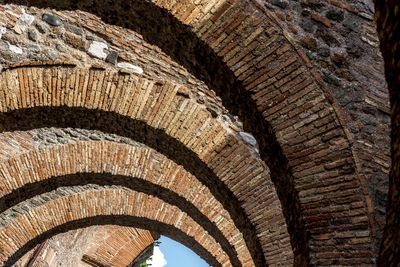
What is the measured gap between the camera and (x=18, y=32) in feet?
16.2

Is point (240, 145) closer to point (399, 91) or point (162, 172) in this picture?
point (162, 172)

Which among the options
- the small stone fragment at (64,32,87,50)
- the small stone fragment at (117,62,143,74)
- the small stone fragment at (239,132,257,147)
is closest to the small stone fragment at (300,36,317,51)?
the small stone fragment at (239,132,257,147)

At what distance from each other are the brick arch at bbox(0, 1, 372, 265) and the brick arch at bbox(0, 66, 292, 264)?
1.12 m

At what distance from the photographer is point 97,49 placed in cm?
503

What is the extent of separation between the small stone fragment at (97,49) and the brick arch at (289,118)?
1376 millimetres

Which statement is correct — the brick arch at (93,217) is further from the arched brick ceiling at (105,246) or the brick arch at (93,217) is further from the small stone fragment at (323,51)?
the small stone fragment at (323,51)

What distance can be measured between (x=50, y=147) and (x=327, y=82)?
427 cm

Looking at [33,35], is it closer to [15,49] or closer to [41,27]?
[41,27]

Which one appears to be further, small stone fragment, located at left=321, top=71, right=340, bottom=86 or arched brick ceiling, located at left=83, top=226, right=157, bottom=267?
arched brick ceiling, located at left=83, top=226, right=157, bottom=267

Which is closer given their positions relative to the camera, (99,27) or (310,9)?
(310,9)

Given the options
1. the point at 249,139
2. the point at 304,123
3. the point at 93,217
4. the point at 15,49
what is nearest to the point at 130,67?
the point at 15,49

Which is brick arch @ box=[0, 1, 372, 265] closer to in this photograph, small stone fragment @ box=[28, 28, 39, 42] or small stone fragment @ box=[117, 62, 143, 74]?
small stone fragment @ box=[117, 62, 143, 74]

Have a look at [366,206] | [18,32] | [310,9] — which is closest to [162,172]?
[18,32]

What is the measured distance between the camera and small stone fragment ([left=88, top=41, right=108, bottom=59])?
4.99m
